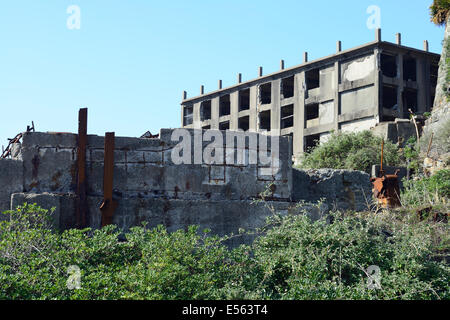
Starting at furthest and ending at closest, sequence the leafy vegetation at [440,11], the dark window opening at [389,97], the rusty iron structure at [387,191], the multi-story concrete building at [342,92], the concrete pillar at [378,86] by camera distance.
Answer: the dark window opening at [389,97], the multi-story concrete building at [342,92], the concrete pillar at [378,86], the leafy vegetation at [440,11], the rusty iron structure at [387,191]

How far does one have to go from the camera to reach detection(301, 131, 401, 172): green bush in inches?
678

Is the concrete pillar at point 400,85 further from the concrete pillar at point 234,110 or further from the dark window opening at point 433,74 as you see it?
the concrete pillar at point 234,110

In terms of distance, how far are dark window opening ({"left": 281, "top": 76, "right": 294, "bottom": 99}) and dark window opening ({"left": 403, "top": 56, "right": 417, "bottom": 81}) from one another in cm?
600

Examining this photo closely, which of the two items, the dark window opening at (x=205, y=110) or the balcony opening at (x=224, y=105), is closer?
the balcony opening at (x=224, y=105)

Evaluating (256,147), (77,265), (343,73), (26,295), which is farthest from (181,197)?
(343,73)

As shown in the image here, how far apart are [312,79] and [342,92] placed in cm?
338

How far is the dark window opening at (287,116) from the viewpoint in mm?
28689

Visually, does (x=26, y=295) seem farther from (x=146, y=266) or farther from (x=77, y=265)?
(x=146, y=266)

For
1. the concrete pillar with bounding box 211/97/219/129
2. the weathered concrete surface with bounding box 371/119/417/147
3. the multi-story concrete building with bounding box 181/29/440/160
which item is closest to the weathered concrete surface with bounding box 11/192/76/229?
the weathered concrete surface with bounding box 371/119/417/147

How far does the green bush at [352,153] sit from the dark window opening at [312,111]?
7803mm

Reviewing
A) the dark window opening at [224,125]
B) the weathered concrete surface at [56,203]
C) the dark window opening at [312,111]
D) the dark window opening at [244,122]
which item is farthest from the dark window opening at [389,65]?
the weathered concrete surface at [56,203]

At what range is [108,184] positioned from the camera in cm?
507

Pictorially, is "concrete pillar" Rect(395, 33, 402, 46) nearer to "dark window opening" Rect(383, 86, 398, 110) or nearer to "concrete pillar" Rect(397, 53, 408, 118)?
"concrete pillar" Rect(397, 53, 408, 118)

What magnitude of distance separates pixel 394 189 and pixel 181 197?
398 centimetres
